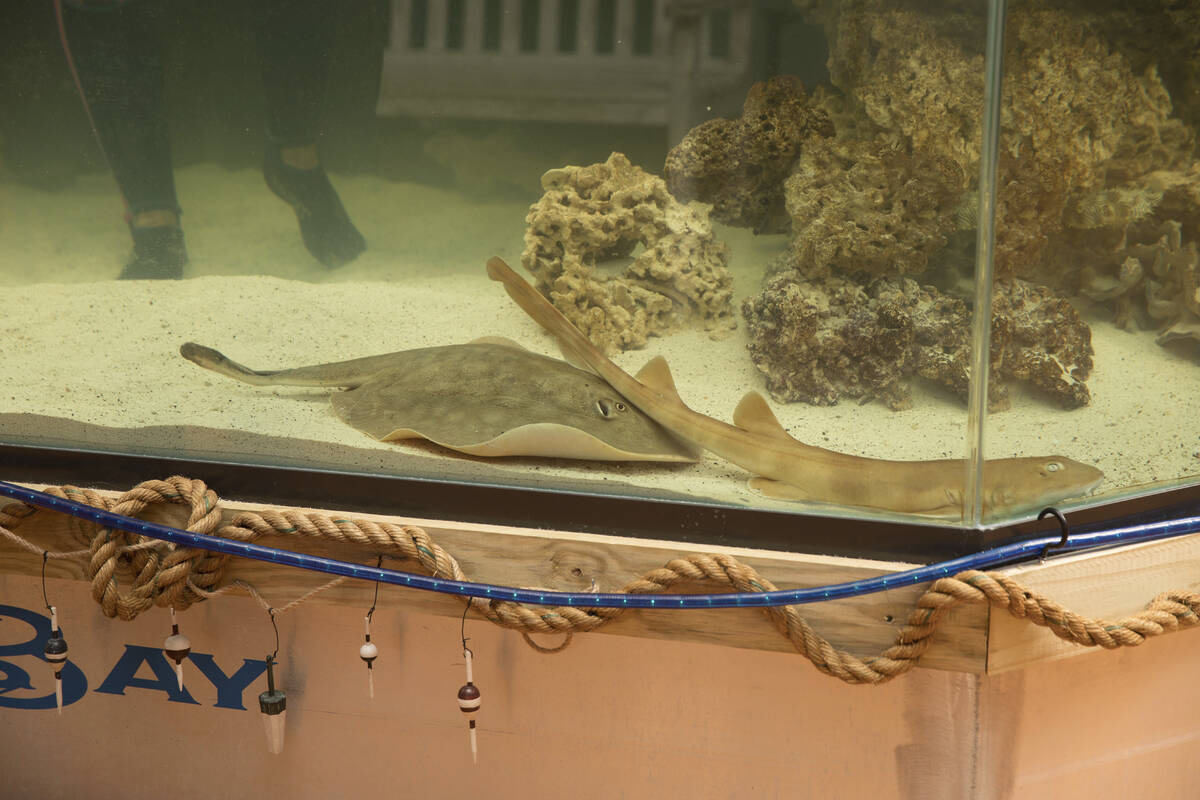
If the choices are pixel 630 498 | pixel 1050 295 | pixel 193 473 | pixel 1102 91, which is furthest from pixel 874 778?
pixel 193 473

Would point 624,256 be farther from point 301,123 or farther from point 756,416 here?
point 301,123

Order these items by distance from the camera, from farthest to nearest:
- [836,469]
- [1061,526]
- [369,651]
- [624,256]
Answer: [624,256] < [369,651] < [836,469] < [1061,526]

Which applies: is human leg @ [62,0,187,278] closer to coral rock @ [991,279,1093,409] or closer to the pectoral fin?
the pectoral fin

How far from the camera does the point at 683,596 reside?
1379 millimetres

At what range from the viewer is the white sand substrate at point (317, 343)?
1531 mm

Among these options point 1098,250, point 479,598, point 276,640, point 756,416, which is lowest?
point 276,640

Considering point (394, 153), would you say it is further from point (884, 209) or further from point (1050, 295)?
point (1050, 295)

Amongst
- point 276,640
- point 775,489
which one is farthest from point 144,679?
point 775,489

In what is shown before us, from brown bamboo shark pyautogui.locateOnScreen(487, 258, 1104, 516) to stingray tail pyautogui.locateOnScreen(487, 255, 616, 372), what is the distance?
0.47ft

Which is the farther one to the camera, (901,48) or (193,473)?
(193,473)

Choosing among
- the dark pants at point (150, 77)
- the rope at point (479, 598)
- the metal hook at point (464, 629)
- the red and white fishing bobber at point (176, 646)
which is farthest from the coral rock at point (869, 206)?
the red and white fishing bobber at point (176, 646)

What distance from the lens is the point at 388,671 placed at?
1.75 m

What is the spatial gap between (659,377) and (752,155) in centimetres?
41

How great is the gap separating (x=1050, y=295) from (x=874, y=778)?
2.94 feet
